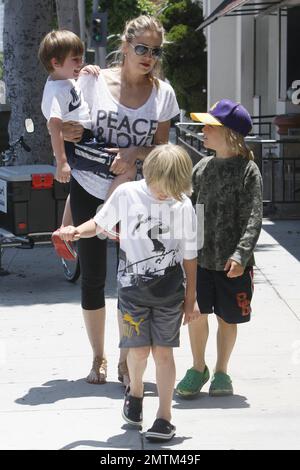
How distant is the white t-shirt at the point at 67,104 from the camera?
18.7 feet

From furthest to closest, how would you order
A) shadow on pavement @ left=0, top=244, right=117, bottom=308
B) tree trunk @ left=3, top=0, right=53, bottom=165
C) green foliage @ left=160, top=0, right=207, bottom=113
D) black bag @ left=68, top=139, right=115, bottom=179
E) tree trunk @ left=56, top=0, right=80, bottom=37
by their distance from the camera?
green foliage @ left=160, top=0, right=207, bottom=113, tree trunk @ left=56, top=0, right=80, bottom=37, tree trunk @ left=3, top=0, right=53, bottom=165, shadow on pavement @ left=0, top=244, right=117, bottom=308, black bag @ left=68, top=139, right=115, bottom=179

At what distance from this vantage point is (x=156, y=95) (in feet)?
18.8

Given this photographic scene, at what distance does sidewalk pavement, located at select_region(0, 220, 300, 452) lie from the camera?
16.6 feet

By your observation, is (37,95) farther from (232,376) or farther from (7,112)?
(232,376)

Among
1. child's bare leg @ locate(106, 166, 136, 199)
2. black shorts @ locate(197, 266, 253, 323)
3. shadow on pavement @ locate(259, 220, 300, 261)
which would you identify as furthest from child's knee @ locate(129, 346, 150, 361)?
shadow on pavement @ locate(259, 220, 300, 261)

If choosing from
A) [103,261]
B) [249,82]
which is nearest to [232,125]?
[103,261]

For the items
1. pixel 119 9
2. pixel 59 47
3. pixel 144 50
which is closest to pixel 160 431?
pixel 144 50

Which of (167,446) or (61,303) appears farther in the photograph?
(61,303)

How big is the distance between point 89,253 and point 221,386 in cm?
104

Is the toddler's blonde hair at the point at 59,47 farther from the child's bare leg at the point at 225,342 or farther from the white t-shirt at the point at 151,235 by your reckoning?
the child's bare leg at the point at 225,342

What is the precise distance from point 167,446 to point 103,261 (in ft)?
4.46

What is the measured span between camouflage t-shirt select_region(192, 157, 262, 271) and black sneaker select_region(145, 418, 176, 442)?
39.2 inches

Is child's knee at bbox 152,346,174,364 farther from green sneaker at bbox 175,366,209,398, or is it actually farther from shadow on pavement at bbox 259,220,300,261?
shadow on pavement at bbox 259,220,300,261

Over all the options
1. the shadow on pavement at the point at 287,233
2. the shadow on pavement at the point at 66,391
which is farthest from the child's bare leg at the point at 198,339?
the shadow on pavement at the point at 287,233
